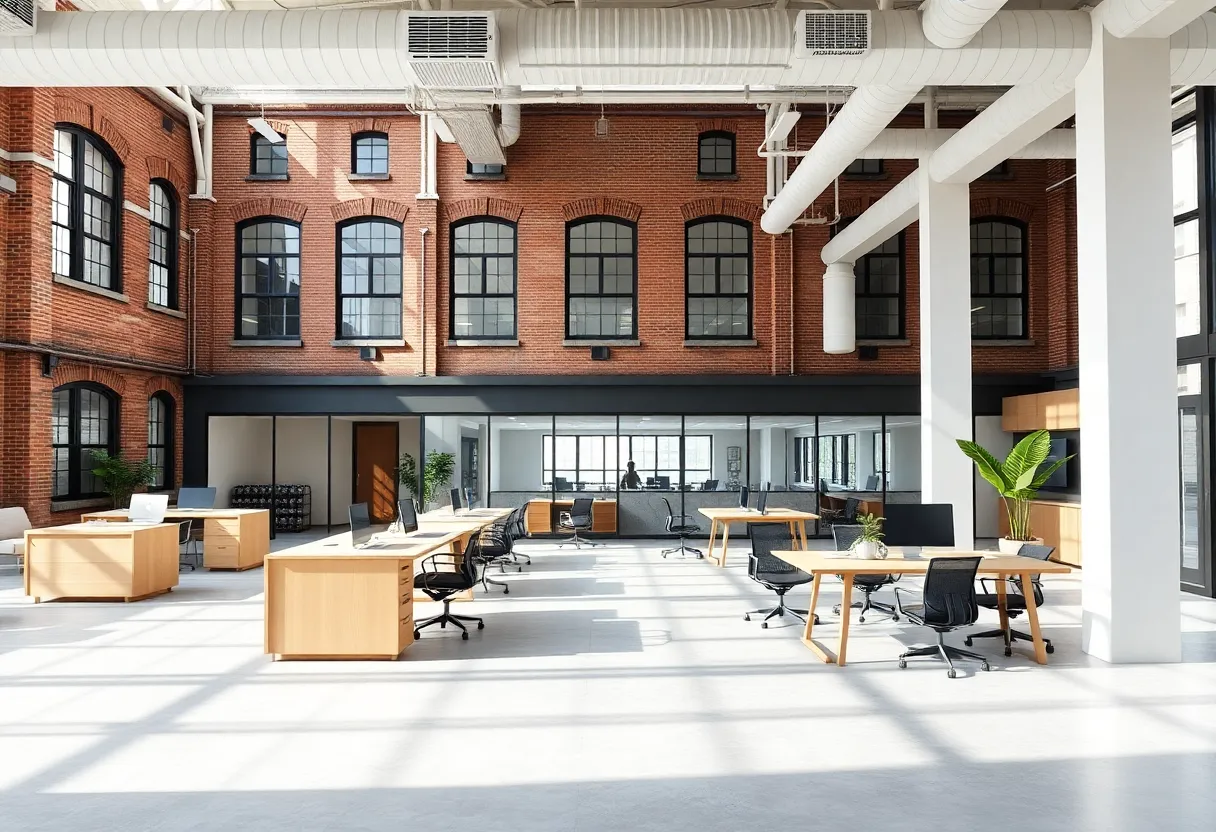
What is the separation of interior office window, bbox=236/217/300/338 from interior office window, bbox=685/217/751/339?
7.00 meters

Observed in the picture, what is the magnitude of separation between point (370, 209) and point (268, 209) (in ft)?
5.94

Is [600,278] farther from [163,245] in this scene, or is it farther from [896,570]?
[896,570]

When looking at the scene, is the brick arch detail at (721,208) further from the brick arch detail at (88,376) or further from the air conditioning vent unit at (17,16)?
the air conditioning vent unit at (17,16)

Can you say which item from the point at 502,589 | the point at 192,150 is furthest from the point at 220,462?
the point at 502,589

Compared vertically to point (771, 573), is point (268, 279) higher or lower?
higher

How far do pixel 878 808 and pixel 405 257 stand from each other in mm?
13460

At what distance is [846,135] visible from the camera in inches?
359

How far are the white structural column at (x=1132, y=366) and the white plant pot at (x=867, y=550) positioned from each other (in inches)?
66.3

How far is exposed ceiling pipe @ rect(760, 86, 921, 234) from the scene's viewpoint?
26.8ft

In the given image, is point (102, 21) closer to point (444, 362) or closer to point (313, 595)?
point (313, 595)

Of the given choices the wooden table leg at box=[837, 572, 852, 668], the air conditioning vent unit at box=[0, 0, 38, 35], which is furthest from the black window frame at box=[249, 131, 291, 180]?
the wooden table leg at box=[837, 572, 852, 668]

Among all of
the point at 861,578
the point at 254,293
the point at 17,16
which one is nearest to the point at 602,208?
the point at 254,293

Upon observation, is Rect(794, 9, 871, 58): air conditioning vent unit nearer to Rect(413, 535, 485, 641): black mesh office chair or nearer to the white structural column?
the white structural column

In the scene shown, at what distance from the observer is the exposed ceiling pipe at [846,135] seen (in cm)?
817
